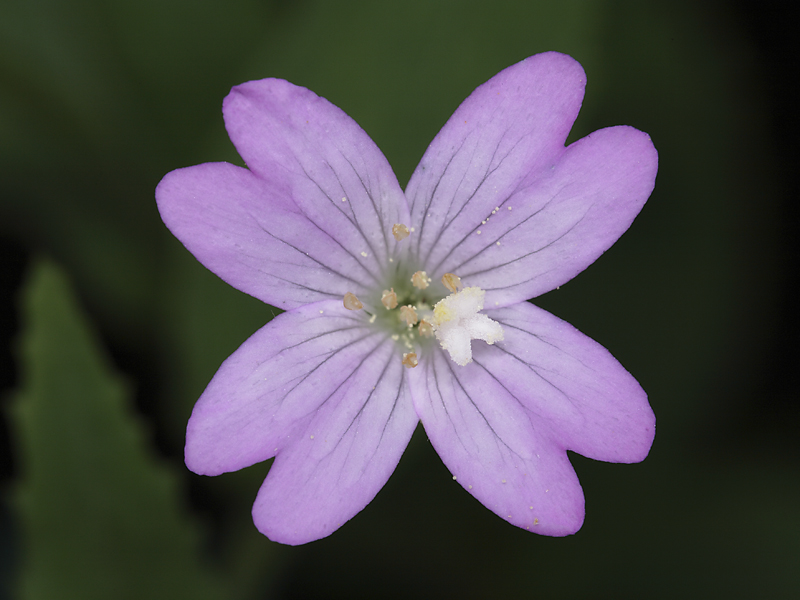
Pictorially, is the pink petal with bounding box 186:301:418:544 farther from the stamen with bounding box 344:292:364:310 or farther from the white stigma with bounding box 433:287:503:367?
the white stigma with bounding box 433:287:503:367

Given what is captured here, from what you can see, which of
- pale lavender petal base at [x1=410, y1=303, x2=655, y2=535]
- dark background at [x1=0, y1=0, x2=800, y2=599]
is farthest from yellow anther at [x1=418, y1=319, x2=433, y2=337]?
dark background at [x1=0, y1=0, x2=800, y2=599]

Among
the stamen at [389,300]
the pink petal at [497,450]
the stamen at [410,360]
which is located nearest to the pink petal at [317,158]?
the stamen at [389,300]

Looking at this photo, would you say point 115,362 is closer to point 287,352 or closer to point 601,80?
point 287,352

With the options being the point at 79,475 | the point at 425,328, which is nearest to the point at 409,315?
the point at 425,328

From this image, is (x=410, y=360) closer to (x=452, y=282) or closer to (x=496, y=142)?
(x=452, y=282)

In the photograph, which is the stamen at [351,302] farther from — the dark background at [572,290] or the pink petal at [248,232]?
the dark background at [572,290]

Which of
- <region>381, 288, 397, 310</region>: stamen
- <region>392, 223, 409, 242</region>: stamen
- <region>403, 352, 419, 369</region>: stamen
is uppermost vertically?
<region>392, 223, 409, 242</region>: stamen
